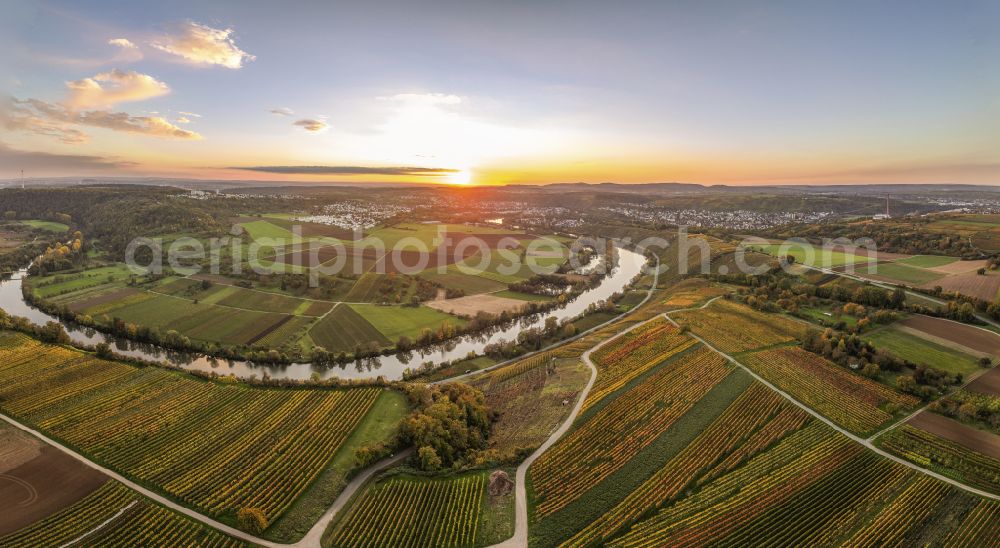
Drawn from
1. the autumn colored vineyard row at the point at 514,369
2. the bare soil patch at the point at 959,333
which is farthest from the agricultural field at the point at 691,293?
the autumn colored vineyard row at the point at 514,369

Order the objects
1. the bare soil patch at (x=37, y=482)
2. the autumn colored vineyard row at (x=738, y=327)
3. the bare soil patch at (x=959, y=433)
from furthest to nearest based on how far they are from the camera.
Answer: the autumn colored vineyard row at (x=738, y=327)
the bare soil patch at (x=959, y=433)
the bare soil patch at (x=37, y=482)

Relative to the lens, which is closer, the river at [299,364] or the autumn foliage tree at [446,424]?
the autumn foliage tree at [446,424]

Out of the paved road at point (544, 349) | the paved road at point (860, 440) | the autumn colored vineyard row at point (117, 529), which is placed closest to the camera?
the autumn colored vineyard row at point (117, 529)

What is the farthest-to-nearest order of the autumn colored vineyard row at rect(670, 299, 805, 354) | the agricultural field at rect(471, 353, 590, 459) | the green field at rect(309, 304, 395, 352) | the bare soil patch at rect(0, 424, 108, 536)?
1. the green field at rect(309, 304, 395, 352)
2. the autumn colored vineyard row at rect(670, 299, 805, 354)
3. the agricultural field at rect(471, 353, 590, 459)
4. the bare soil patch at rect(0, 424, 108, 536)

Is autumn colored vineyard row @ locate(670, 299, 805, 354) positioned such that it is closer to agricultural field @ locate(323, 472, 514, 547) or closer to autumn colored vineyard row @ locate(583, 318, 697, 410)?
autumn colored vineyard row @ locate(583, 318, 697, 410)

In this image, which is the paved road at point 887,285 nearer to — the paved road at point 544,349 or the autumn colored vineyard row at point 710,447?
the paved road at point 544,349

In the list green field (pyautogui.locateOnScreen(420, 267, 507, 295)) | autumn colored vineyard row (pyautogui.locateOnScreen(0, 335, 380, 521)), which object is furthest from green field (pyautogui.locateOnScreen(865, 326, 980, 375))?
green field (pyautogui.locateOnScreen(420, 267, 507, 295))
